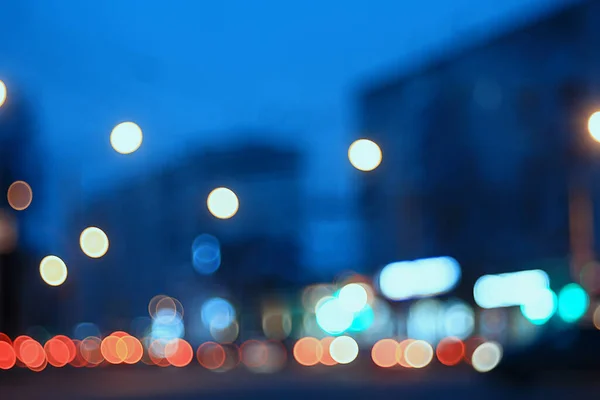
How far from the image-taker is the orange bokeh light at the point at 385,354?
142ft

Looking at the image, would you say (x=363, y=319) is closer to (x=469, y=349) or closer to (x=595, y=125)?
(x=469, y=349)

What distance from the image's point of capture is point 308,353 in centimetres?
5641

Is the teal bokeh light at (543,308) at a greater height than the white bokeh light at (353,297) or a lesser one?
lesser

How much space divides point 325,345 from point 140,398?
41.1 m

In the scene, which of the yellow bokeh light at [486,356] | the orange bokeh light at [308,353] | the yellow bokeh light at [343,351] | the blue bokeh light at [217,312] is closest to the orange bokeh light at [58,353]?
the orange bokeh light at [308,353]

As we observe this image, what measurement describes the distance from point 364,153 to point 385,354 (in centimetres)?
2894

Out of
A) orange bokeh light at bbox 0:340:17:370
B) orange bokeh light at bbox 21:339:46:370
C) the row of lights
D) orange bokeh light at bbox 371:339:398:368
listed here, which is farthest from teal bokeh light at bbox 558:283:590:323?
orange bokeh light at bbox 21:339:46:370

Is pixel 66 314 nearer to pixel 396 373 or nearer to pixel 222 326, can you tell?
pixel 396 373

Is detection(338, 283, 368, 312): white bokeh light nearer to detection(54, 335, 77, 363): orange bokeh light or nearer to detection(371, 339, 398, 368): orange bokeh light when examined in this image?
detection(371, 339, 398, 368): orange bokeh light

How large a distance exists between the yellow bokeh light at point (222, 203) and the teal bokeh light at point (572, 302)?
34.8 feet

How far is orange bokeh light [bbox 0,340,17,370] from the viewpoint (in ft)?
129

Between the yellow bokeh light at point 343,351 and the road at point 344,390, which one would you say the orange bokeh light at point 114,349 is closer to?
the yellow bokeh light at point 343,351

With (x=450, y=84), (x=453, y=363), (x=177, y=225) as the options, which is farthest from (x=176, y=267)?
(x=453, y=363)

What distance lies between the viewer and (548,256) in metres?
58.3
